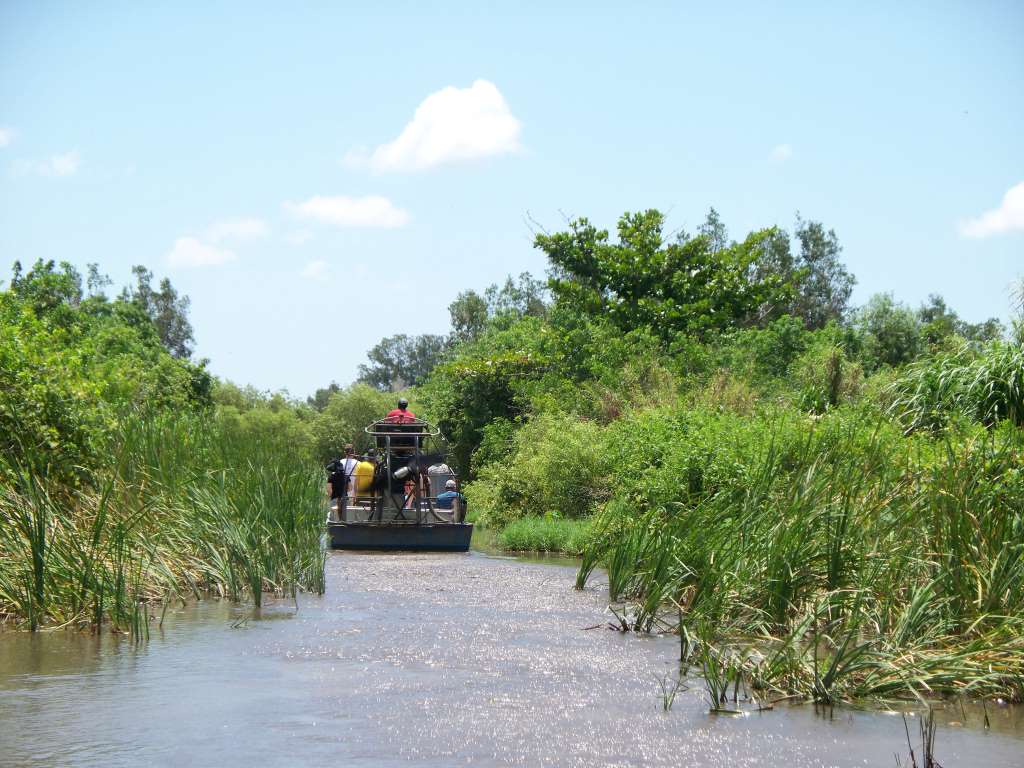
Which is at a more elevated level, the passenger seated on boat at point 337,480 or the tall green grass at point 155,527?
the passenger seated on boat at point 337,480

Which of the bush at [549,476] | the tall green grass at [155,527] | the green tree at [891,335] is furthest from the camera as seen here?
the green tree at [891,335]

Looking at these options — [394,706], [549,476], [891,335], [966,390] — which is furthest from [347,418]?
[394,706]

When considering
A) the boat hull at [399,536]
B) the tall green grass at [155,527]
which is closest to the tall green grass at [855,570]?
the tall green grass at [155,527]

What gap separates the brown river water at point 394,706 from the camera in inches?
250

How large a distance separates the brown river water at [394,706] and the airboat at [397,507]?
7.70 meters

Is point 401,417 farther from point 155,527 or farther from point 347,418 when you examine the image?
point 347,418

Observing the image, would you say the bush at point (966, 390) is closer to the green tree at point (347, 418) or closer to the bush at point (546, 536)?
the bush at point (546, 536)

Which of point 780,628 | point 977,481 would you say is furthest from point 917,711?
point 977,481

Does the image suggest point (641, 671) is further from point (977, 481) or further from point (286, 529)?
point (286, 529)

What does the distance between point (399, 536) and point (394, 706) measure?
11.6 metres

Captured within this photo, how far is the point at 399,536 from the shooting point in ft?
62.1

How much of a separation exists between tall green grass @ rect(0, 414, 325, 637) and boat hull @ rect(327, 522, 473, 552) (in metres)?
4.37

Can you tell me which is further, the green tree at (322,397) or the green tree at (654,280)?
the green tree at (322,397)

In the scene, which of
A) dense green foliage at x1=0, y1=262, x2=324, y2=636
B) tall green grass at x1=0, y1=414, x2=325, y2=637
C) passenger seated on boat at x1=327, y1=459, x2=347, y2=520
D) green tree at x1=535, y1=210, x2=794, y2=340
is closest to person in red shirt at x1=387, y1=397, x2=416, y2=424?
passenger seated on boat at x1=327, y1=459, x2=347, y2=520
